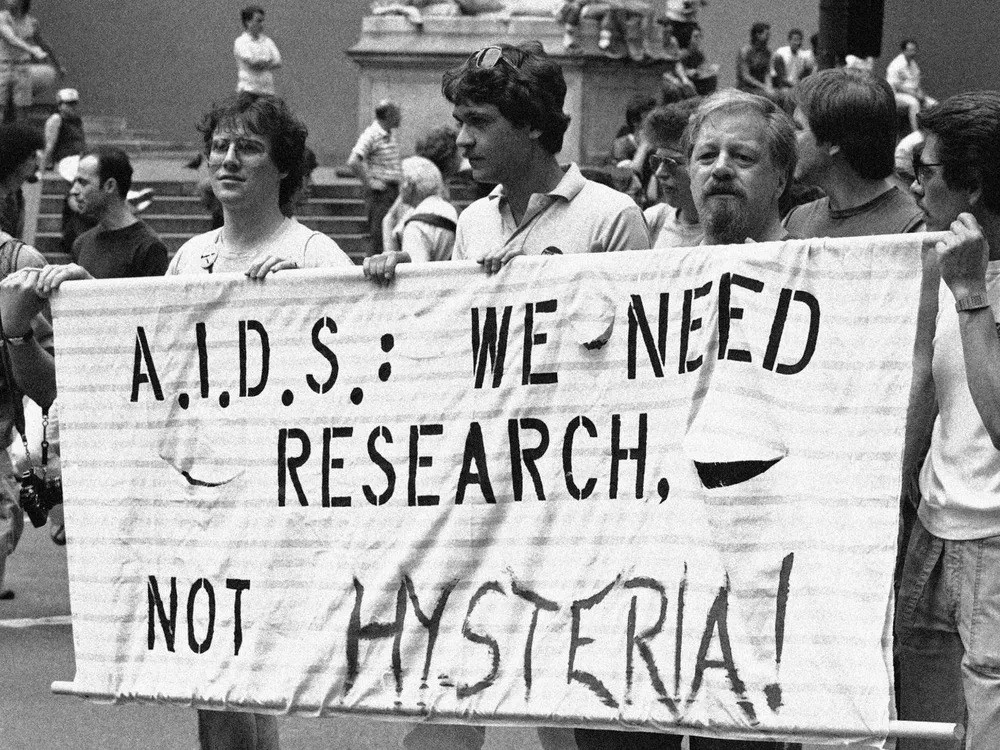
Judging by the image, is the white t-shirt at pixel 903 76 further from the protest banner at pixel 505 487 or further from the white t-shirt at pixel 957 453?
the white t-shirt at pixel 957 453

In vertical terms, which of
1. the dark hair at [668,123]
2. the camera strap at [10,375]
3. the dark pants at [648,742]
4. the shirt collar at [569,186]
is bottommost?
the dark pants at [648,742]

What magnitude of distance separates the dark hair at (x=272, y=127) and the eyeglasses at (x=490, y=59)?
0.54m

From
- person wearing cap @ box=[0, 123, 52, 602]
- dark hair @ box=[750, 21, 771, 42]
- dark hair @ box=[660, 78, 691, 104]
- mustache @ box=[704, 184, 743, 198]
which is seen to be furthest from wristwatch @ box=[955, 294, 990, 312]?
dark hair @ box=[750, 21, 771, 42]

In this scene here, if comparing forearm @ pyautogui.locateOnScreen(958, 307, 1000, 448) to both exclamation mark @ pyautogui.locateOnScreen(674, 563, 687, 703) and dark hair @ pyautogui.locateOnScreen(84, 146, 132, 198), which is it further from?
dark hair @ pyautogui.locateOnScreen(84, 146, 132, 198)

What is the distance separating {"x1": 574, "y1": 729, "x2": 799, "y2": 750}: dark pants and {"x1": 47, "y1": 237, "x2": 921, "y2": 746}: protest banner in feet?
0.48

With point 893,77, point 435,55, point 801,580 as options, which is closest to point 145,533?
point 801,580

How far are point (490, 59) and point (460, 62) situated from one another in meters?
16.1

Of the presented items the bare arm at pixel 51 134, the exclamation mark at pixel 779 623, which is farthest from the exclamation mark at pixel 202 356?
the bare arm at pixel 51 134

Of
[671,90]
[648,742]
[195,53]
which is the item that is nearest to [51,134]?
[195,53]

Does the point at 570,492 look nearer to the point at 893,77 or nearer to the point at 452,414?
the point at 452,414

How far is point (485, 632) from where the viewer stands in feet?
14.6

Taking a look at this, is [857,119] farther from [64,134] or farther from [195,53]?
[195,53]

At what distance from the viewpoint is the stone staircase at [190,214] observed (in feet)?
62.2

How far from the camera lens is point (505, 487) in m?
4.47
